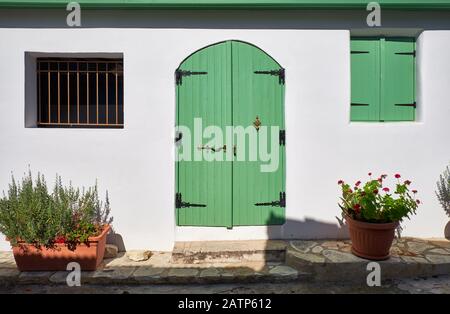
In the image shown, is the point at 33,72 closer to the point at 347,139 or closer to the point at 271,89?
the point at 271,89

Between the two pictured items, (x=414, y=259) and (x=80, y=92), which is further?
(x=80, y=92)

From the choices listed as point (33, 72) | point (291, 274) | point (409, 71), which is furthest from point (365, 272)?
point (33, 72)

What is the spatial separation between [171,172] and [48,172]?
163 centimetres

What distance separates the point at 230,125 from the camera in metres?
3.92

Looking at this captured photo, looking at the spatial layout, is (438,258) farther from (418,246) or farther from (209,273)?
(209,273)

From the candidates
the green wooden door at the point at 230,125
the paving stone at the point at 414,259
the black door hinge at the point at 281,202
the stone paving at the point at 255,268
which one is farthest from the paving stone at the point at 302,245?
the paving stone at the point at 414,259

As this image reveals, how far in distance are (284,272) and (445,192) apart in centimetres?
252

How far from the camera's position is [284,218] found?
402 centimetres

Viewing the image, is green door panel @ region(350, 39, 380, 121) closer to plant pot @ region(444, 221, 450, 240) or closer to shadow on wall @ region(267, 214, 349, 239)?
shadow on wall @ region(267, 214, 349, 239)

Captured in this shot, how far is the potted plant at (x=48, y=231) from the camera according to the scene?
133 inches

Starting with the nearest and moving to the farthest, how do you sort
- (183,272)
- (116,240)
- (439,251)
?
1. (183,272)
2. (439,251)
3. (116,240)

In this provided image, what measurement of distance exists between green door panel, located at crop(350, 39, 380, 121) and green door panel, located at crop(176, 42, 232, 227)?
171 cm

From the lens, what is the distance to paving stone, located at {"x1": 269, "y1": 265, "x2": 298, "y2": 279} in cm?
341

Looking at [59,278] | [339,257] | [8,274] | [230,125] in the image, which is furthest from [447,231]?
[8,274]
